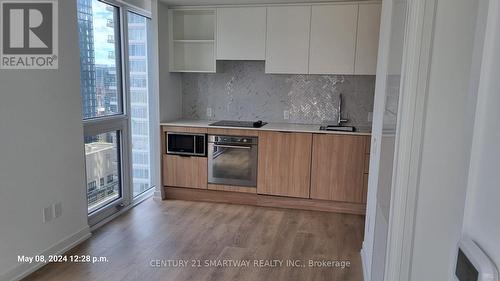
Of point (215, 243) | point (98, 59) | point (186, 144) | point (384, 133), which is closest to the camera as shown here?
point (384, 133)

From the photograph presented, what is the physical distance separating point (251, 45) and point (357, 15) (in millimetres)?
1210

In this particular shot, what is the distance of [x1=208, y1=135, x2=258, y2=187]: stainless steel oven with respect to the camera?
416cm

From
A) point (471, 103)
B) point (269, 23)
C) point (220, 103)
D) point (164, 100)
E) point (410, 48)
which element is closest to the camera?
point (471, 103)

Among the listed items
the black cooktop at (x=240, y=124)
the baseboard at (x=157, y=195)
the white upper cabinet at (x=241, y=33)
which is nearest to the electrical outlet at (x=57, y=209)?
the baseboard at (x=157, y=195)

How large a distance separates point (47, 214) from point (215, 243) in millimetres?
1387

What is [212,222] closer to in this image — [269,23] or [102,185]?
[102,185]

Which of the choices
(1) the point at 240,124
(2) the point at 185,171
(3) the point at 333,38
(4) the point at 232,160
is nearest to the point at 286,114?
(1) the point at 240,124

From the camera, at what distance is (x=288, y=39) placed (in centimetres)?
409

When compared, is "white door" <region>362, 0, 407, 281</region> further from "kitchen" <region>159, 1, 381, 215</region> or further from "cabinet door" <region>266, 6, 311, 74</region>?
"cabinet door" <region>266, 6, 311, 74</region>

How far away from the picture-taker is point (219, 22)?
14.0 ft

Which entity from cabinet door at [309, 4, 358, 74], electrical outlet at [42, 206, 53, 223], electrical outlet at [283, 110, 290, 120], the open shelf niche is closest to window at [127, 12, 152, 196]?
the open shelf niche

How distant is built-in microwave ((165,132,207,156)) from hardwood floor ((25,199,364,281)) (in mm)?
622

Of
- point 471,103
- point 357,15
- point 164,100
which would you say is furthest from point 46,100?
point 357,15

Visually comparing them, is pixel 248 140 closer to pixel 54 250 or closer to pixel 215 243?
pixel 215 243
